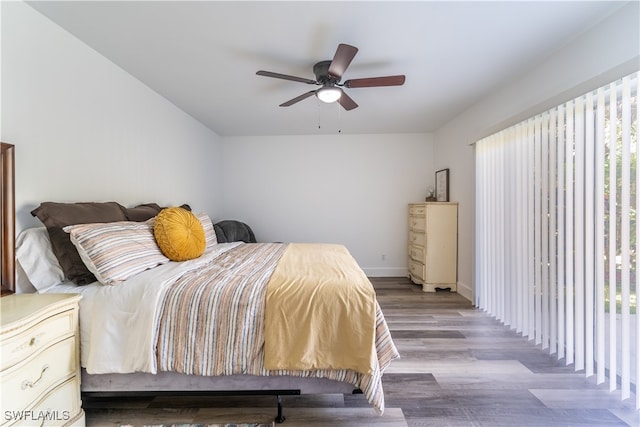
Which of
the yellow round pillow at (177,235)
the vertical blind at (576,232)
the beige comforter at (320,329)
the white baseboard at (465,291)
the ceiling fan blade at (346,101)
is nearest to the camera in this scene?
the beige comforter at (320,329)

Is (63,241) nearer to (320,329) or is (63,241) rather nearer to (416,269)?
(320,329)

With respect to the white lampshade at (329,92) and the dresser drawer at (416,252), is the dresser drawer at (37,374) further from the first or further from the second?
the dresser drawer at (416,252)

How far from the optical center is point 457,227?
3611 millimetres

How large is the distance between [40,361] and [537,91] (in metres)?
3.69

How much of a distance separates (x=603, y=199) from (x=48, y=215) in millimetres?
3436

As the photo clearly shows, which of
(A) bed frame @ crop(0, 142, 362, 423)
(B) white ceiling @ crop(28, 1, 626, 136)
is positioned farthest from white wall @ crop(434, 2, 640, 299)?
(A) bed frame @ crop(0, 142, 362, 423)

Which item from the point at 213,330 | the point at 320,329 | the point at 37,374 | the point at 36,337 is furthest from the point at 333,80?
the point at 37,374

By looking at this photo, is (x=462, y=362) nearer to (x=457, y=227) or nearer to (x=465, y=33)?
(x=457, y=227)

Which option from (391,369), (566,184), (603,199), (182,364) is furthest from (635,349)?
(182,364)

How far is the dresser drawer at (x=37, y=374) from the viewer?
1028mm

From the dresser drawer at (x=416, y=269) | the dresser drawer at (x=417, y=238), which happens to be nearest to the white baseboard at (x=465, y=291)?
the dresser drawer at (x=416, y=269)

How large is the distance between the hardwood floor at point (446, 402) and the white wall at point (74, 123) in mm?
1455

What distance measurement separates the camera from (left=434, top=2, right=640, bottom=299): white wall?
154 cm

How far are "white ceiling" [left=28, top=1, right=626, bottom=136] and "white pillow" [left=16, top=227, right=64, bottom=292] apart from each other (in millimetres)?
1389
